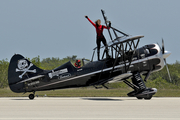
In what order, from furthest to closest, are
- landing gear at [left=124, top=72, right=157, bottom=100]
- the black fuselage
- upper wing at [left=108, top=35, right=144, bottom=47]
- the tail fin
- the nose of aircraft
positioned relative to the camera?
1. the nose of aircraft
2. the tail fin
3. the black fuselage
4. landing gear at [left=124, top=72, right=157, bottom=100]
5. upper wing at [left=108, top=35, right=144, bottom=47]

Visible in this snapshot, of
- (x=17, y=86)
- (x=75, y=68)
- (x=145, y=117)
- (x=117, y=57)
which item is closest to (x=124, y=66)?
(x=117, y=57)

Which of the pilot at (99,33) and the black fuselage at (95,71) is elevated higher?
the pilot at (99,33)

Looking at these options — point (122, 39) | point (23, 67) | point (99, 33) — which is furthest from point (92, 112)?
point (23, 67)

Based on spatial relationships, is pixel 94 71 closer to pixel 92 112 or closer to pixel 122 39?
pixel 122 39

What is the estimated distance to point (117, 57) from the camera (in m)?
16.3

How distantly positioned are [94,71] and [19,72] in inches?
190

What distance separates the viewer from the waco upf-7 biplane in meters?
16.5

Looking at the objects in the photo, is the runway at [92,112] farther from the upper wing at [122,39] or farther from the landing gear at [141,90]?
the upper wing at [122,39]

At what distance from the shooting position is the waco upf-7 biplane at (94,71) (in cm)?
1653

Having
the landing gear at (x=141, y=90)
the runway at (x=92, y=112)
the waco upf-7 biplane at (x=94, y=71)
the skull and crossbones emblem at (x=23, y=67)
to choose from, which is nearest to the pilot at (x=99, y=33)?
the waco upf-7 biplane at (x=94, y=71)

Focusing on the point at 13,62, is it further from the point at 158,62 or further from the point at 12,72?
the point at 158,62

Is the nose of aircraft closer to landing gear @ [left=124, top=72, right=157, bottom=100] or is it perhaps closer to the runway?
landing gear @ [left=124, top=72, right=157, bottom=100]

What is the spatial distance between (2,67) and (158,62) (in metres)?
45.6

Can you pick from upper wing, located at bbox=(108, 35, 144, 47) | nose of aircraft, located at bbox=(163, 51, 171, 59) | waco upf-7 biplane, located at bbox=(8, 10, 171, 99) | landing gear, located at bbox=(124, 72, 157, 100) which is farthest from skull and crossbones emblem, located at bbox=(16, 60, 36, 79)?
nose of aircraft, located at bbox=(163, 51, 171, 59)
